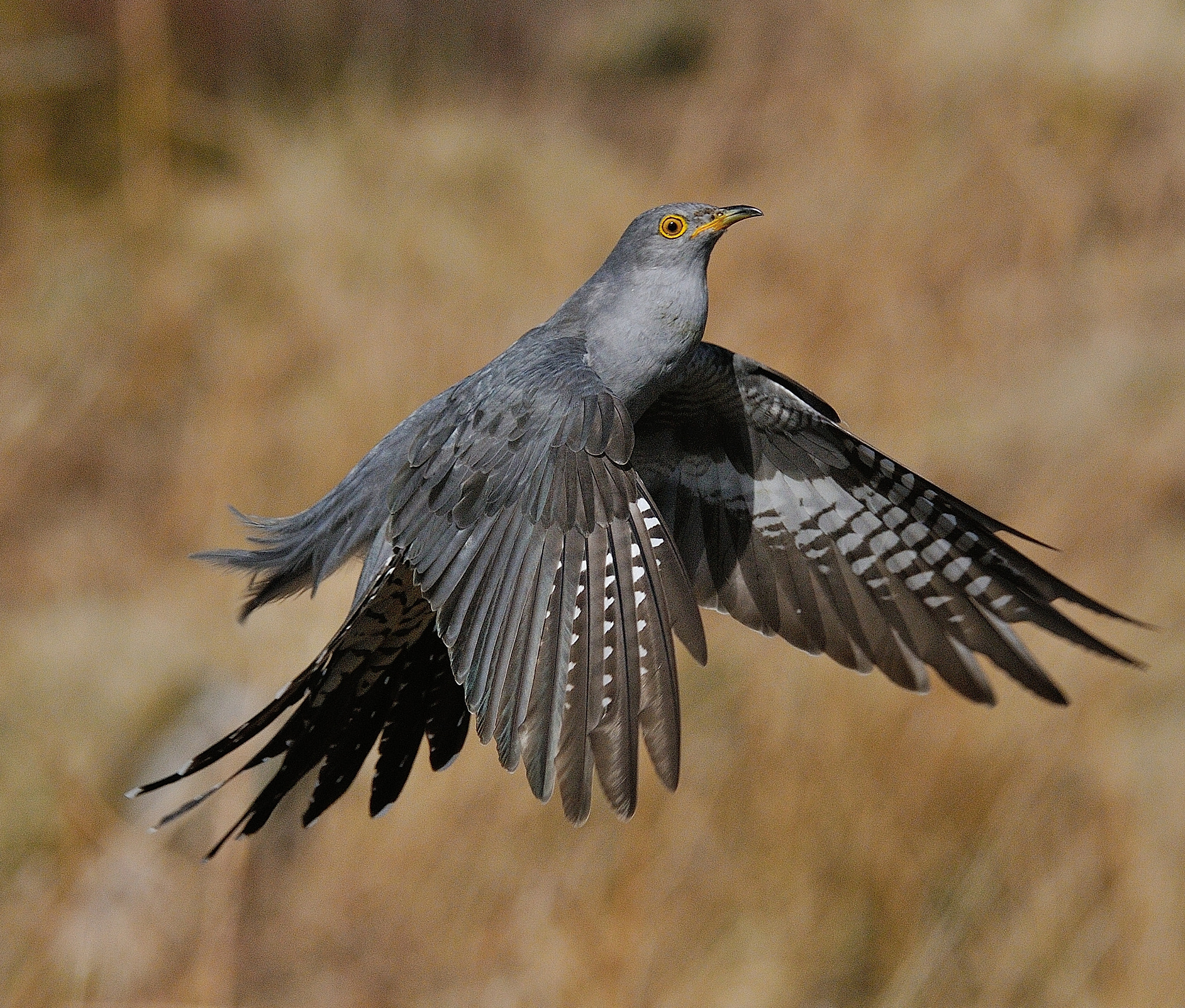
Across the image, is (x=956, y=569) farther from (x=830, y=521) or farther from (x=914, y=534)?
(x=830, y=521)

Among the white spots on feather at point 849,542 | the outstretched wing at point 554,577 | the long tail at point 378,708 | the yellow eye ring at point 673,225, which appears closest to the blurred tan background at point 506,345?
the long tail at point 378,708

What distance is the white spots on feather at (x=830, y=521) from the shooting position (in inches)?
125

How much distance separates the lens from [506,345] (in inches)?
298

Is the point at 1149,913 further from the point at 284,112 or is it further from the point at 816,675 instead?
the point at 284,112

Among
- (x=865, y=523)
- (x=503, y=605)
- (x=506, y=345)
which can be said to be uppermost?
(x=506, y=345)

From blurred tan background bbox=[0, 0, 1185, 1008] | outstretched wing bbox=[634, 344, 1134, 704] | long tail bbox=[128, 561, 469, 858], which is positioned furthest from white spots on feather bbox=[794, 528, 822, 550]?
blurred tan background bbox=[0, 0, 1185, 1008]

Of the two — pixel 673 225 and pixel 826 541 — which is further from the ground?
pixel 673 225

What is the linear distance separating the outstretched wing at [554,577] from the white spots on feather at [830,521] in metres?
0.91

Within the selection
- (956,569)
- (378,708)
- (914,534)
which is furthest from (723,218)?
(378,708)

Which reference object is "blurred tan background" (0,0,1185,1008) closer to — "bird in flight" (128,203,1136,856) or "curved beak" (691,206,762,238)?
"bird in flight" (128,203,1136,856)

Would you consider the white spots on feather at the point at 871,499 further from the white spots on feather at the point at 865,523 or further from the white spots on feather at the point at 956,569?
the white spots on feather at the point at 956,569

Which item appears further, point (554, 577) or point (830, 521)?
point (830, 521)

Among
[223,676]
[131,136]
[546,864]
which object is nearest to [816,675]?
[546,864]

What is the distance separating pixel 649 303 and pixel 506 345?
4.83 m
